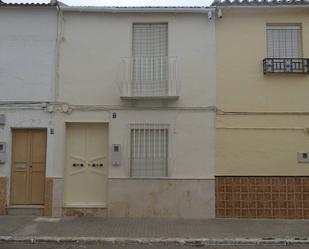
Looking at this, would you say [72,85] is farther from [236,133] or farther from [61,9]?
[236,133]

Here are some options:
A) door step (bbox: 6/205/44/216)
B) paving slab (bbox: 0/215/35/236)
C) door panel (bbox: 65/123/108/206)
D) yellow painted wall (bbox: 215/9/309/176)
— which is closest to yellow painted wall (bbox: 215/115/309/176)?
yellow painted wall (bbox: 215/9/309/176)

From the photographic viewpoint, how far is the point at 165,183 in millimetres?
9930

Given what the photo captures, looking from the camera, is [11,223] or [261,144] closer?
[11,223]

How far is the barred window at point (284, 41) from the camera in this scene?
1034 cm

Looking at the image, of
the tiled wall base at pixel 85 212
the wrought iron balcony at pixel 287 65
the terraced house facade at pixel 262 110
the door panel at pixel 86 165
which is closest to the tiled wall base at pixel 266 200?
the terraced house facade at pixel 262 110

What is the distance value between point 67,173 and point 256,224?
470cm

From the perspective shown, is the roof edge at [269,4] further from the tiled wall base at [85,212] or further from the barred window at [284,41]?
the tiled wall base at [85,212]

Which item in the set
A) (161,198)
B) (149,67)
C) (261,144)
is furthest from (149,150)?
(261,144)

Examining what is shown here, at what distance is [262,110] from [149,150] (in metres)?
2.98

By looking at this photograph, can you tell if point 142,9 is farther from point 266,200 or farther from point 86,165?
point 266,200

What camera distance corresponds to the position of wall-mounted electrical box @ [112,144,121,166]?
996cm

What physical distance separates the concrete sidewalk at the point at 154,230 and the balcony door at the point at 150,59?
3152 mm

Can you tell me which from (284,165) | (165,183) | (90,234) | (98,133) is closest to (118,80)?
(98,133)

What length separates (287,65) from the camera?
10133mm
